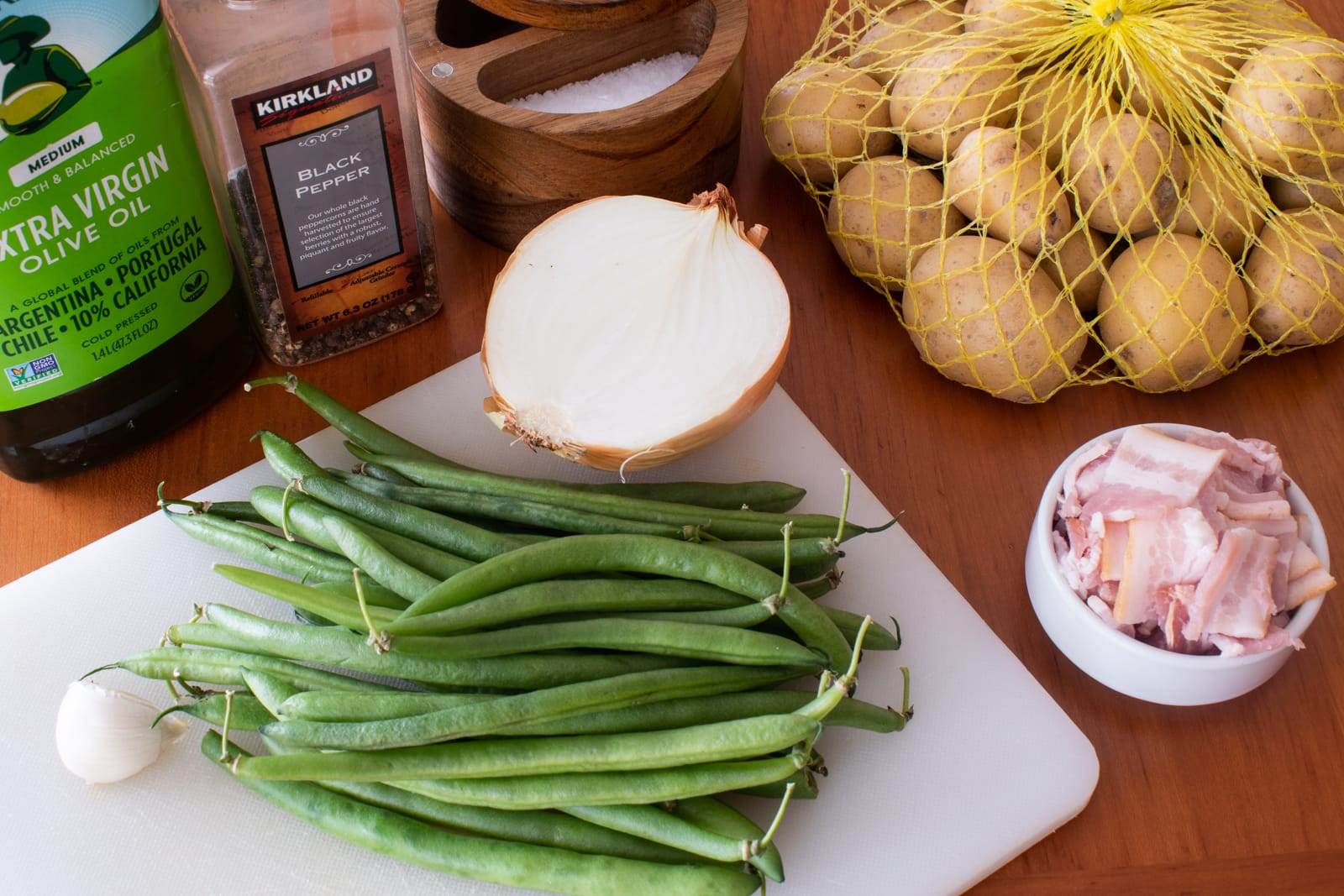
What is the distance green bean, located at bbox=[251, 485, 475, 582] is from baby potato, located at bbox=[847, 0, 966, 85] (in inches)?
25.2

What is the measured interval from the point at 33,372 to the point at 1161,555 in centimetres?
89

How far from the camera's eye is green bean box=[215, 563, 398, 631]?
864 millimetres

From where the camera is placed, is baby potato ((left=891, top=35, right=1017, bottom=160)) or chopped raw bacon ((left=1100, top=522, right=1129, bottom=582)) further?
baby potato ((left=891, top=35, right=1017, bottom=160))

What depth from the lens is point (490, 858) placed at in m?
0.84

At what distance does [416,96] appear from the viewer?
118 cm

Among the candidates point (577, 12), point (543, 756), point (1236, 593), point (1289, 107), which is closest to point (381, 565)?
point (543, 756)

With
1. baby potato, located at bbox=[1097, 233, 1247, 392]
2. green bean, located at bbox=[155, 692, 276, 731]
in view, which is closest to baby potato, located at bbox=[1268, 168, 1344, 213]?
baby potato, located at bbox=[1097, 233, 1247, 392]

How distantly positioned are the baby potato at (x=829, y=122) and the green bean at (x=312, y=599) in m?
0.62

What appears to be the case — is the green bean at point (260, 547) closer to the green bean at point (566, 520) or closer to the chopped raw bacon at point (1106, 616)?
the green bean at point (566, 520)

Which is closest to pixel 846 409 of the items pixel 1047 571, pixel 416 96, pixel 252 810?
pixel 1047 571

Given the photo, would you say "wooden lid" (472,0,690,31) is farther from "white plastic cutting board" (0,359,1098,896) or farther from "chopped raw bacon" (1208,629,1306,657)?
"chopped raw bacon" (1208,629,1306,657)

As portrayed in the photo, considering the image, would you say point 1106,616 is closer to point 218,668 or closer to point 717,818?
point 717,818

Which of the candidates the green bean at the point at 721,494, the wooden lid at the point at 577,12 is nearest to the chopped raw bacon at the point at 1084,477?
the green bean at the point at 721,494

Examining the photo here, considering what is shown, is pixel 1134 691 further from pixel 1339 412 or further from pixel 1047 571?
pixel 1339 412
